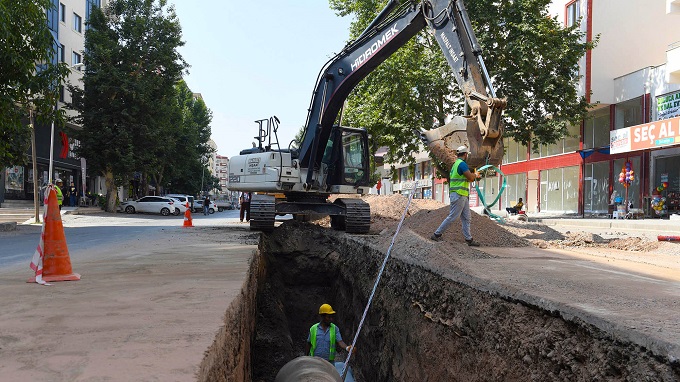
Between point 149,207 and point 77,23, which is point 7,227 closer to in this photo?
point 149,207

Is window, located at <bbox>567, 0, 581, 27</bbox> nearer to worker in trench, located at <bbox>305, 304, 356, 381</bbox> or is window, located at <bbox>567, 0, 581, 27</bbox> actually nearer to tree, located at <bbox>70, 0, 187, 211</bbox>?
tree, located at <bbox>70, 0, 187, 211</bbox>

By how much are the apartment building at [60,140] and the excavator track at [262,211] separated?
20568 mm

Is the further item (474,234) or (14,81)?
(14,81)

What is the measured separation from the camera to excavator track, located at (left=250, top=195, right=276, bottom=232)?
12094 millimetres

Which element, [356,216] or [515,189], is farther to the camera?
[515,189]

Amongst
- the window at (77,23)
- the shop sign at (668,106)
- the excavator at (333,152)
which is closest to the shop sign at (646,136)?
the shop sign at (668,106)

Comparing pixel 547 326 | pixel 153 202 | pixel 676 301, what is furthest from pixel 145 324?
pixel 153 202

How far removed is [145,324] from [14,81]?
12156 mm

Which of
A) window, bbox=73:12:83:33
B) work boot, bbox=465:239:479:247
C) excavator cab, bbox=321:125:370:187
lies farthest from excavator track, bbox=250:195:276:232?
window, bbox=73:12:83:33

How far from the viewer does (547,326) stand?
3957 millimetres

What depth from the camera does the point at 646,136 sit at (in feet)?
71.2

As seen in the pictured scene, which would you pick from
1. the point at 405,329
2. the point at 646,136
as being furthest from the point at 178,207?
the point at 405,329

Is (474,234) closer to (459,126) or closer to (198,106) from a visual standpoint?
(459,126)

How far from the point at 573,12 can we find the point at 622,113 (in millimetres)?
5852
